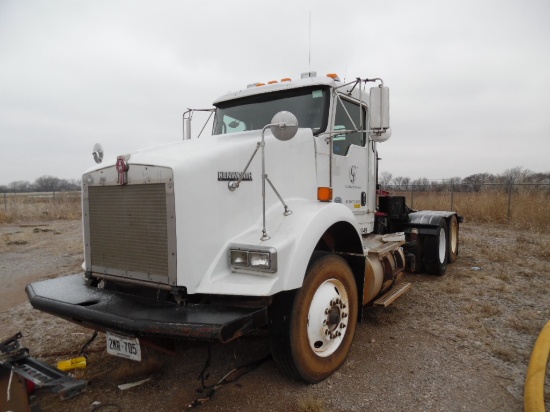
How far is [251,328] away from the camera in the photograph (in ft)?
8.49

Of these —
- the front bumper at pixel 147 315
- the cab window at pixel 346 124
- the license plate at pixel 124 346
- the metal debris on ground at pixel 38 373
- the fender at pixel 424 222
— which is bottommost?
the metal debris on ground at pixel 38 373

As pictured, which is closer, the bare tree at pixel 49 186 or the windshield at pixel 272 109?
the windshield at pixel 272 109

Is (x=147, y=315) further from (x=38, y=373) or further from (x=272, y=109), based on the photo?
(x=272, y=109)

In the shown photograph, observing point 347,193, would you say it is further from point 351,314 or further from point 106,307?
point 106,307

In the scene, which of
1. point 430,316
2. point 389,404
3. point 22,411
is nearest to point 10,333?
point 22,411

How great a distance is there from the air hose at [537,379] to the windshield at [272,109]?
A: 2922 mm

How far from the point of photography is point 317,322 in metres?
3.17

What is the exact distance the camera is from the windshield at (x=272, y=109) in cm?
412

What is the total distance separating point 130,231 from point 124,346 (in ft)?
2.90

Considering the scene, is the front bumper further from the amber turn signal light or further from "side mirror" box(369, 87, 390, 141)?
"side mirror" box(369, 87, 390, 141)

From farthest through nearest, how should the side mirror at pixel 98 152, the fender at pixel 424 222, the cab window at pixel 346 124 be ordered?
the fender at pixel 424 222 < the cab window at pixel 346 124 < the side mirror at pixel 98 152

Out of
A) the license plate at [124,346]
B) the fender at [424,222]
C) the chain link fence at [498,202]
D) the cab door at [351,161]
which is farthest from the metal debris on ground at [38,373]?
the chain link fence at [498,202]

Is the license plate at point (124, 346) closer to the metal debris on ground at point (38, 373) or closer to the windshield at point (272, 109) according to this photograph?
the metal debris on ground at point (38, 373)

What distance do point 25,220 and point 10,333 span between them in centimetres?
1821
